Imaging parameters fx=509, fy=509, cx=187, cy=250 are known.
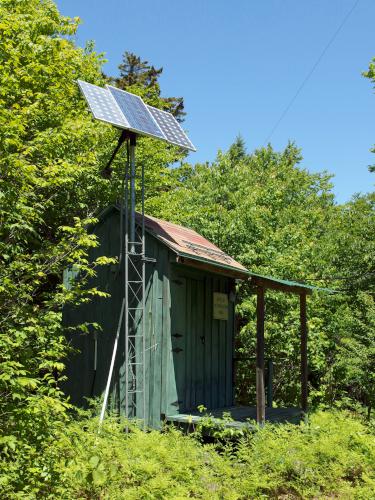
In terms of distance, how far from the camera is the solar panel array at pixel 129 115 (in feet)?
27.4

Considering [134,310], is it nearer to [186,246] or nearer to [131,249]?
[131,249]

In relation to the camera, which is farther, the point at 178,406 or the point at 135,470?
the point at 178,406

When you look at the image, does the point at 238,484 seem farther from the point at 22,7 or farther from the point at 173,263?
the point at 22,7

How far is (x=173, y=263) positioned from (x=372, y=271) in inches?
340

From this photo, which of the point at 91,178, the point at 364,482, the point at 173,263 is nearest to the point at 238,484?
the point at 364,482

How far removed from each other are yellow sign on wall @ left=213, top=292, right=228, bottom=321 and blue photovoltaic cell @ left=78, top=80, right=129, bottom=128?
3.85m

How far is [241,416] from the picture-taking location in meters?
8.99

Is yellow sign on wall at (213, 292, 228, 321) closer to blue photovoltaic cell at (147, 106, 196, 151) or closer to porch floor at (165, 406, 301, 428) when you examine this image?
porch floor at (165, 406, 301, 428)

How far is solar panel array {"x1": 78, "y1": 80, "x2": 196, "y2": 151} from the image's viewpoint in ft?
27.4

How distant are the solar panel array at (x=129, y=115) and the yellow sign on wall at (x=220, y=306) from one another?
3.00 metres

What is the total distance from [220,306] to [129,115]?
411 centimetres

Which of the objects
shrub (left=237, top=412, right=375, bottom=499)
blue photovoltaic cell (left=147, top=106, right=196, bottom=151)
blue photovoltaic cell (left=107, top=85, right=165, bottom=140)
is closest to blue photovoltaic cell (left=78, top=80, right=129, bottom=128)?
blue photovoltaic cell (left=107, top=85, right=165, bottom=140)

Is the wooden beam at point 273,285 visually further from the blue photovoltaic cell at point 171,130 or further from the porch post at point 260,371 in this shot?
→ the blue photovoltaic cell at point 171,130

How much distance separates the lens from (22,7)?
13.1 metres
